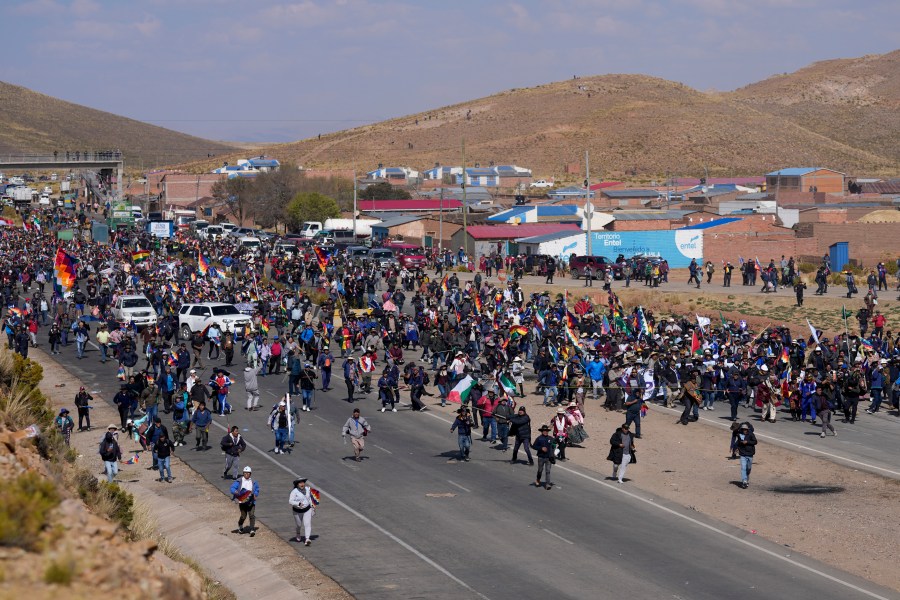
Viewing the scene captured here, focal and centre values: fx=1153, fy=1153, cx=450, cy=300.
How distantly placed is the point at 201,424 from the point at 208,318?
14.4 m

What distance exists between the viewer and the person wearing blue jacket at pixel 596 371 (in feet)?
101

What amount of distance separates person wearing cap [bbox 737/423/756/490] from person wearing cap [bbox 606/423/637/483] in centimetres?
210

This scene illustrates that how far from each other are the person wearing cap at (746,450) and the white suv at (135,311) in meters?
24.0

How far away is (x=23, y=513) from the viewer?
9328mm

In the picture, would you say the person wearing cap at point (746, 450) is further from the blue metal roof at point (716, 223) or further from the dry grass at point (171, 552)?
the blue metal roof at point (716, 223)

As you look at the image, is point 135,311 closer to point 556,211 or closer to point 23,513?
point 23,513

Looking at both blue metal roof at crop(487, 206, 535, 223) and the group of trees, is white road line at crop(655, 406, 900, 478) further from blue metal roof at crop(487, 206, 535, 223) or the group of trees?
the group of trees

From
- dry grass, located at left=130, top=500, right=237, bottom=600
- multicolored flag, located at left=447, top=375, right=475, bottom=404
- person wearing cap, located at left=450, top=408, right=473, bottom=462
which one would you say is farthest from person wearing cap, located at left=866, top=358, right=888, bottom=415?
dry grass, located at left=130, top=500, right=237, bottom=600

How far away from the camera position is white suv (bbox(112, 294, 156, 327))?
4109 centimetres

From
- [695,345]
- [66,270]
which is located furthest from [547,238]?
[695,345]

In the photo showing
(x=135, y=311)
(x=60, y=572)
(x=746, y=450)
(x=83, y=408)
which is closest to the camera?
(x=60, y=572)

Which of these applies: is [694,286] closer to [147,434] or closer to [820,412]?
[820,412]

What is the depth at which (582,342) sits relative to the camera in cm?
3381

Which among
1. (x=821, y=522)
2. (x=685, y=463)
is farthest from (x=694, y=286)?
(x=821, y=522)
